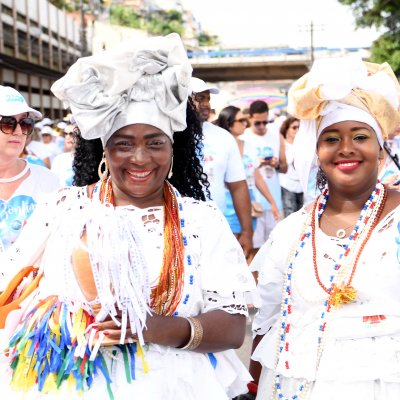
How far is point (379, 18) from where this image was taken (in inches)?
1506

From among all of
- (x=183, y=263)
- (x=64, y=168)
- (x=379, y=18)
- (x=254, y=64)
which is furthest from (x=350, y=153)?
Answer: (x=254, y=64)

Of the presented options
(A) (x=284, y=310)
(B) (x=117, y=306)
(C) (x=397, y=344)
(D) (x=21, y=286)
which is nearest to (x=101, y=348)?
(B) (x=117, y=306)

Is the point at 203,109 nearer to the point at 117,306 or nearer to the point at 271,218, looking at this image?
the point at 271,218

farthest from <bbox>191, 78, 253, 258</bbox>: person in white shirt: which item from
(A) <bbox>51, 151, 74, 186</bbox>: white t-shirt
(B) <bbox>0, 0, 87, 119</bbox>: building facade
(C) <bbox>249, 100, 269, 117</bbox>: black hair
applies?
(B) <bbox>0, 0, 87, 119</bbox>: building facade

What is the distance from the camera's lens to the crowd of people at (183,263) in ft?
7.74

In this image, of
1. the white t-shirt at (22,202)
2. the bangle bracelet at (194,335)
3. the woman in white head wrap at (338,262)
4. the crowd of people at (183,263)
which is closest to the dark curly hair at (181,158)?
the crowd of people at (183,263)

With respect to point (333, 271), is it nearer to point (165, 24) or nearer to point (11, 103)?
point (11, 103)

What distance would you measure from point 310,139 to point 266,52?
61463 millimetres

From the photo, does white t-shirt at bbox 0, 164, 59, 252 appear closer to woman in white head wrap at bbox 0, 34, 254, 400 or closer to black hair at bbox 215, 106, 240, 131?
woman in white head wrap at bbox 0, 34, 254, 400

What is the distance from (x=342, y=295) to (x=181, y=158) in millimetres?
841

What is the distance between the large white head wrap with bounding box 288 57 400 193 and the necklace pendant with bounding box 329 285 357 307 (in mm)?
638

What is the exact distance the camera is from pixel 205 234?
2.65 meters

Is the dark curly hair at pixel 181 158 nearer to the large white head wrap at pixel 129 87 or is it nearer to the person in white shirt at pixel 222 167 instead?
the large white head wrap at pixel 129 87

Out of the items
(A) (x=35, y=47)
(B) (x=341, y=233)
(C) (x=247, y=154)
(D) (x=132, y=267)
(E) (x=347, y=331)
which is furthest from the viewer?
(A) (x=35, y=47)
